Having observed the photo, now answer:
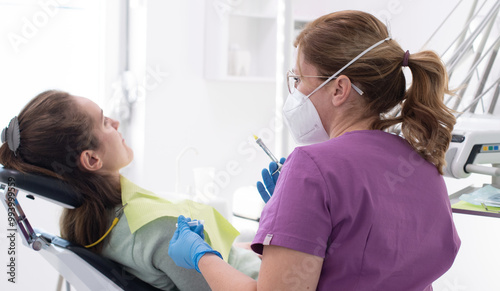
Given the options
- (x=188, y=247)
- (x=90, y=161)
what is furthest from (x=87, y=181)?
(x=188, y=247)

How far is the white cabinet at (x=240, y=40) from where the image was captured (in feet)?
8.55

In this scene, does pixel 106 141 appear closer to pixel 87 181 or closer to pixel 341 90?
pixel 87 181

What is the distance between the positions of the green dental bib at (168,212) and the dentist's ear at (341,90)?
55 cm

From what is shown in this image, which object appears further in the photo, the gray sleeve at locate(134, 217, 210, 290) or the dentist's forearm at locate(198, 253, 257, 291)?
the gray sleeve at locate(134, 217, 210, 290)

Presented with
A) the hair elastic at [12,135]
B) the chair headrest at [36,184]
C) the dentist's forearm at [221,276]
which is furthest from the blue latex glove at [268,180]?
the hair elastic at [12,135]

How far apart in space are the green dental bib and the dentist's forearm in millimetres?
286

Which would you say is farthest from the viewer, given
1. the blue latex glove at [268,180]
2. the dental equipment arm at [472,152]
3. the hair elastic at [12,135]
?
the dental equipment arm at [472,152]

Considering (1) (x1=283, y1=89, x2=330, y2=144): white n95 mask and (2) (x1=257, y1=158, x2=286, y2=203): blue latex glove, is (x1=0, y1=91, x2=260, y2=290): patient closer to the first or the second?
(2) (x1=257, y1=158, x2=286, y2=203): blue latex glove

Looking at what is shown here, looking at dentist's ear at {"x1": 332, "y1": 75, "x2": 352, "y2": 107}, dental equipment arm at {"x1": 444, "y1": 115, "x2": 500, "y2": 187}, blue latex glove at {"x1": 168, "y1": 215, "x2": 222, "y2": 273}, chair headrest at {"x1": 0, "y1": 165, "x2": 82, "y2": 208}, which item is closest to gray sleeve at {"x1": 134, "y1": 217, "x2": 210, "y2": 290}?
blue latex glove at {"x1": 168, "y1": 215, "x2": 222, "y2": 273}

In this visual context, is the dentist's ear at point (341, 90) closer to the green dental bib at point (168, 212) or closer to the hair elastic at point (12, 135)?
the green dental bib at point (168, 212)

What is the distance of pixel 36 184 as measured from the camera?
43.6 inches

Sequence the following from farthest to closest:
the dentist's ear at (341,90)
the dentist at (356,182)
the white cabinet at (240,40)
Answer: the white cabinet at (240,40), the dentist's ear at (341,90), the dentist at (356,182)

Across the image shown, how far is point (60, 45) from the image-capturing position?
98.1 inches

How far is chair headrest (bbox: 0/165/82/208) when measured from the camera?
1102 millimetres
